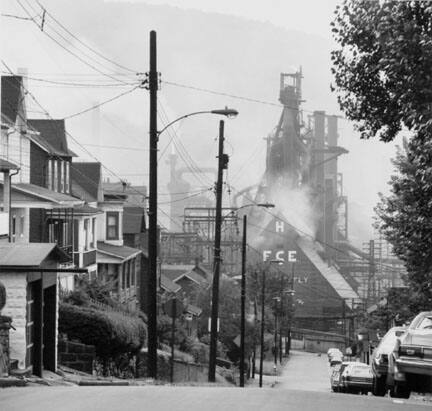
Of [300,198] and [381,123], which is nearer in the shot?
[381,123]

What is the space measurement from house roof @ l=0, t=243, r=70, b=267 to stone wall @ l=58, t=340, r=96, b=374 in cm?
742

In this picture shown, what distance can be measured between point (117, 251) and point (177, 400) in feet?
154

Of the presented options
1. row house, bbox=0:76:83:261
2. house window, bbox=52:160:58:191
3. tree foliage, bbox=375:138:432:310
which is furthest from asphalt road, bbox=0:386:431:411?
house window, bbox=52:160:58:191

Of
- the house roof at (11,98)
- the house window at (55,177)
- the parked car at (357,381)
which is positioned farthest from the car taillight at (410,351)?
the house window at (55,177)

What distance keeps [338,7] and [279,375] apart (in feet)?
220

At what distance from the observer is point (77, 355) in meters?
35.3

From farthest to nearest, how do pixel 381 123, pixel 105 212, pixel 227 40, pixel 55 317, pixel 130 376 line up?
pixel 227 40, pixel 105 212, pixel 130 376, pixel 55 317, pixel 381 123

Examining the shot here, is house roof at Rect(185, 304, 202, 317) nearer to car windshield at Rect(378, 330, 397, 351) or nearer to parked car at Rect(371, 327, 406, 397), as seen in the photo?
parked car at Rect(371, 327, 406, 397)

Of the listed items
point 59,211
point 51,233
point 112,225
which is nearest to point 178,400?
point 59,211

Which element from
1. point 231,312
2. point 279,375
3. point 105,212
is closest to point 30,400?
point 105,212

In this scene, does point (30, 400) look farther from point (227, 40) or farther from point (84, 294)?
point (227, 40)

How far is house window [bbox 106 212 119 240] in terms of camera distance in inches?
2562

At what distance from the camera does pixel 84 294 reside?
4394 cm

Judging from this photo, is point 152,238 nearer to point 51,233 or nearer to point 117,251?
point 51,233
